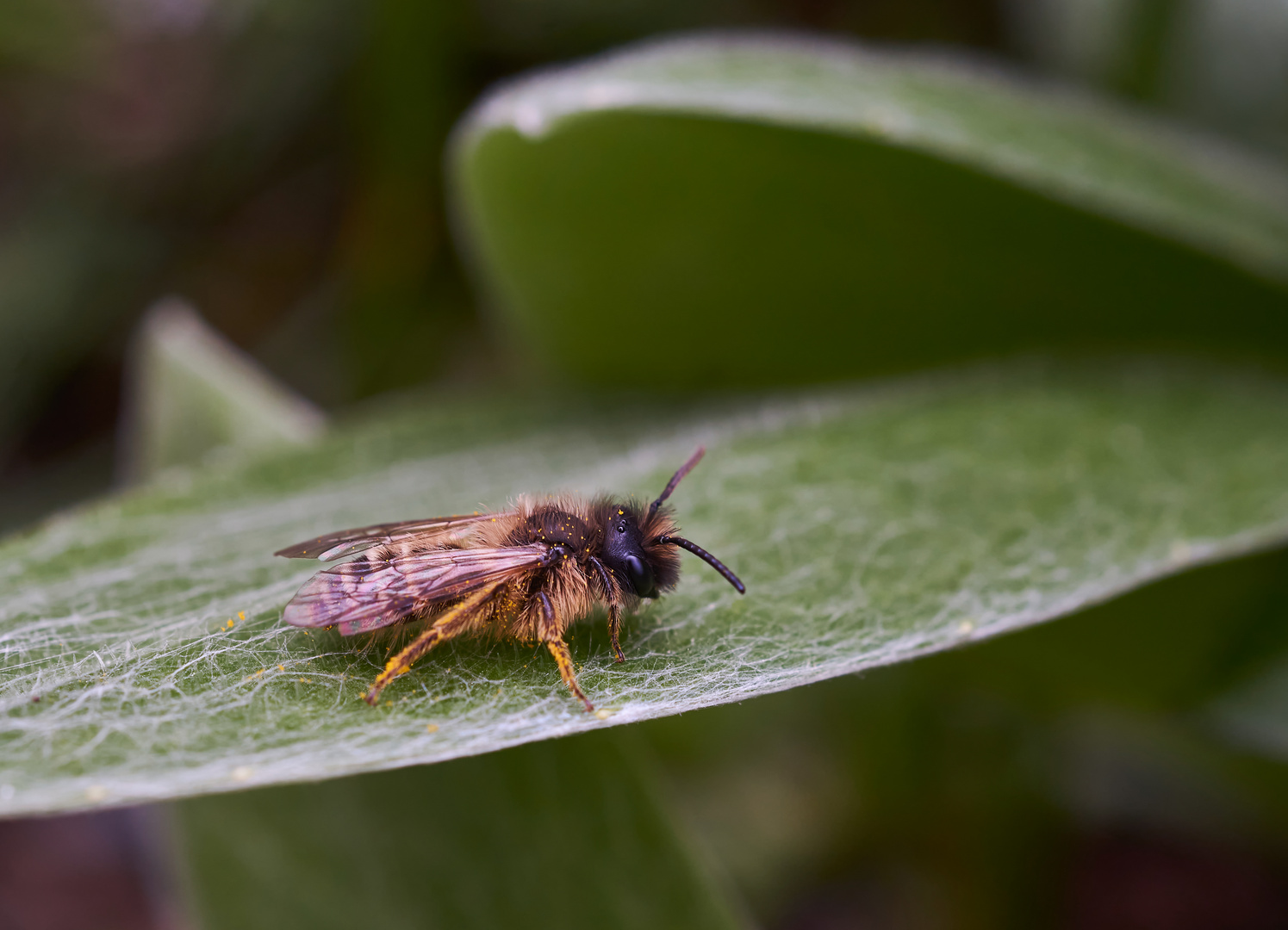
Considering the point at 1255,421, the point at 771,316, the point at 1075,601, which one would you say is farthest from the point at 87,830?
the point at 1255,421

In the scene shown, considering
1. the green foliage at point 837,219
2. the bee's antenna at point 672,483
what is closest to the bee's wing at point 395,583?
the bee's antenna at point 672,483

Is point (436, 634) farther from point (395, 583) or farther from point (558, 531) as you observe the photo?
point (558, 531)

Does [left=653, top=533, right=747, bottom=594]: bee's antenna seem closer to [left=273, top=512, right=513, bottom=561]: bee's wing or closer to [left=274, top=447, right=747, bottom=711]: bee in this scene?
[left=274, top=447, right=747, bottom=711]: bee

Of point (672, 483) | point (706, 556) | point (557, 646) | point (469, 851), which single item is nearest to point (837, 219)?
point (672, 483)

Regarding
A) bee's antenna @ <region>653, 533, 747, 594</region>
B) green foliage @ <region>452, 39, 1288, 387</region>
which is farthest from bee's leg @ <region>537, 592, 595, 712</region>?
green foliage @ <region>452, 39, 1288, 387</region>

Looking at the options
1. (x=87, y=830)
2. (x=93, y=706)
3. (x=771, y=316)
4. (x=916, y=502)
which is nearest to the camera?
(x=93, y=706)

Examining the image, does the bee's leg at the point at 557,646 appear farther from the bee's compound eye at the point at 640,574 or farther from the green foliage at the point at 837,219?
the green foliage at the point at 837,219

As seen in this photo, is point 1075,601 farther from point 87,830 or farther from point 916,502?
point 87,830
